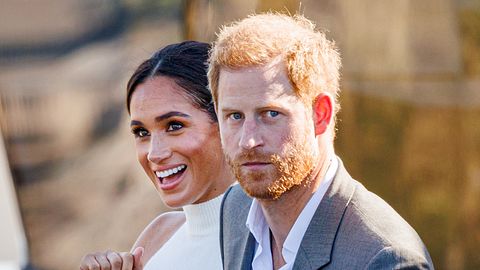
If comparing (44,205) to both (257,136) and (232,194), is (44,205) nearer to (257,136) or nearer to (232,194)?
(232,194)

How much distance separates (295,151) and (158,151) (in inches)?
30.1

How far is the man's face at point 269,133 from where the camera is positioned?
8.20 feet

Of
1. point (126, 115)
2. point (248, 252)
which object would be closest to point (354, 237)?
point (248, 252)

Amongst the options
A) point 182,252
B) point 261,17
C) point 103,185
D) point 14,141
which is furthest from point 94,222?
point 261,17

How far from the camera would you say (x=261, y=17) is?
8.74 ft

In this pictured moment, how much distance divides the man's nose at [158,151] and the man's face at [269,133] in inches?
25.5

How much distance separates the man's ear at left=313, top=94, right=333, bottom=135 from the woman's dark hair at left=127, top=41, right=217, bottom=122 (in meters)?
0.64

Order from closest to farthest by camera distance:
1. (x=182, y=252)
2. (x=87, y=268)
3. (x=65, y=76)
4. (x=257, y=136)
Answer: (x=257, y=136) < (x=87, y=268) < (x=182, y=252) < (x=65, y=76)

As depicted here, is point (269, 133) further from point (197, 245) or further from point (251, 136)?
point (197, 245)

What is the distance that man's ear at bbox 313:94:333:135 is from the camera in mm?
2574

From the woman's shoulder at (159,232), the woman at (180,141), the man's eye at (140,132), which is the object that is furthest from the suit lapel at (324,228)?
the woman's shoulder at (159,232)

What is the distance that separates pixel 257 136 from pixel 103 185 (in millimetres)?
2367

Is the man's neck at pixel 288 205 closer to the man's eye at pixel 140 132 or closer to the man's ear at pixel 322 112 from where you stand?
the man's ear at pixel 322 112

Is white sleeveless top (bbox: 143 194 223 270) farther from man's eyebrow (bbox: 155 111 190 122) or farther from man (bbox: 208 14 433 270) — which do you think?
man (bbox: 208 14 433 270)
